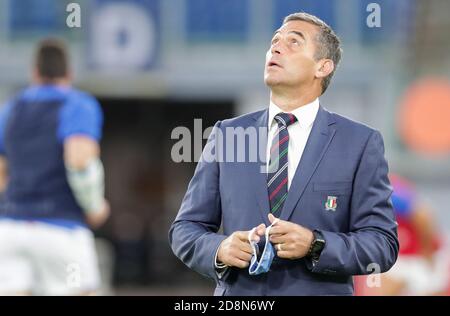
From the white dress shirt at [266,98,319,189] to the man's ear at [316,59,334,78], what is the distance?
0.30ft

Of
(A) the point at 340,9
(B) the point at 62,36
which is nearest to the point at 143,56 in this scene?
(B) the point at 62,36

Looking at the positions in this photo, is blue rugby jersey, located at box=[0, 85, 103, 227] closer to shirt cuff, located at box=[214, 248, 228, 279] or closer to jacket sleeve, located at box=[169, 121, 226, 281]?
jacket sleeve, located at box=[169, 121, 226, 281]

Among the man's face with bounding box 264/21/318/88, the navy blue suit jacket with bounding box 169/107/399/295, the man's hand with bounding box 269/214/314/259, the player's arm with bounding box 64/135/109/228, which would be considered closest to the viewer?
the man's hand with bounding box 269/214/314/259

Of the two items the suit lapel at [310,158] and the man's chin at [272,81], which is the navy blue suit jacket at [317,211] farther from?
the man's chin at [272,81]

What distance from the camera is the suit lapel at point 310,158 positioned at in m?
3.21

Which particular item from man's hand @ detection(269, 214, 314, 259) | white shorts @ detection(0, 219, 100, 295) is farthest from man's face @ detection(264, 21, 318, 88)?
white shorts @ detection(0, 219, 100, 295)

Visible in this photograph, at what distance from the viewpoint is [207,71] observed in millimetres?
15016

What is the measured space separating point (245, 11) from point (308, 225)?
38.6 ft

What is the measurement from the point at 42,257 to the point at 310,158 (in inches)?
116

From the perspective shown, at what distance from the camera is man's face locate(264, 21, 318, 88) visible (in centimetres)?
331

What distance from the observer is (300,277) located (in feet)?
10.7

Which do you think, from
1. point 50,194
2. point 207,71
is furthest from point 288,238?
point 207,71

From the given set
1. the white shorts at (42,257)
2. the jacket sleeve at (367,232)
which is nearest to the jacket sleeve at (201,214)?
the jacket sleeve at (367,232)
